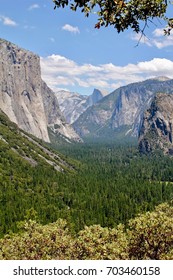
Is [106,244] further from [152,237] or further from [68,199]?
[68,199]

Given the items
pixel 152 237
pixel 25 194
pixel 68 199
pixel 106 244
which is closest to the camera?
pixel 106 244

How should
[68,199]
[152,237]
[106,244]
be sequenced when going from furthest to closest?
1. [68,199]
2. [152,237]
3. [106,244]

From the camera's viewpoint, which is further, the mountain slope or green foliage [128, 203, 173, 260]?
the mountain slope

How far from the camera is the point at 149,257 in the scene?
3014 centimetres

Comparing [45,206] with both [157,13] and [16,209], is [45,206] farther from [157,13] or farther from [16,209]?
[157,13]

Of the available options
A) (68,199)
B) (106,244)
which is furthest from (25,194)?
(106,244)

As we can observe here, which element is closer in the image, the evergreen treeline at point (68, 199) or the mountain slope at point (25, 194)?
the mountain slope at point (25, 194)

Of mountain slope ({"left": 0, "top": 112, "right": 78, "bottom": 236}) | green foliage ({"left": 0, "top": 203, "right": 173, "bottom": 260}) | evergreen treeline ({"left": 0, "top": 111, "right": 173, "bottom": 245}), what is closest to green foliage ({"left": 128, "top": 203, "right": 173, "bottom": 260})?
green foliage ({"left": 0, "top": 203, "right": 173, "bottom": 260})

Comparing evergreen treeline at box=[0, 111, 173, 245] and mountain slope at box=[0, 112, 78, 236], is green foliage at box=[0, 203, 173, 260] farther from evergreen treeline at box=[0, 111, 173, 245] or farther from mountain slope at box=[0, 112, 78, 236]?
mountain slope at box=[0, 112, 78, 236]

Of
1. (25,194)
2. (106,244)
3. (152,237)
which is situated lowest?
(25,194)

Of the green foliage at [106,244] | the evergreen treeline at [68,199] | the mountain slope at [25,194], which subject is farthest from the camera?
the evergreen treeline at [68,199]

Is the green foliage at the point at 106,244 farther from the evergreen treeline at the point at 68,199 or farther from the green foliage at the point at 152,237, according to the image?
the evergreen treeline at the point at 68,199

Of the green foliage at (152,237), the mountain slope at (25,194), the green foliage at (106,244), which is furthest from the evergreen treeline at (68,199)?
the green foliage at (152,237)
